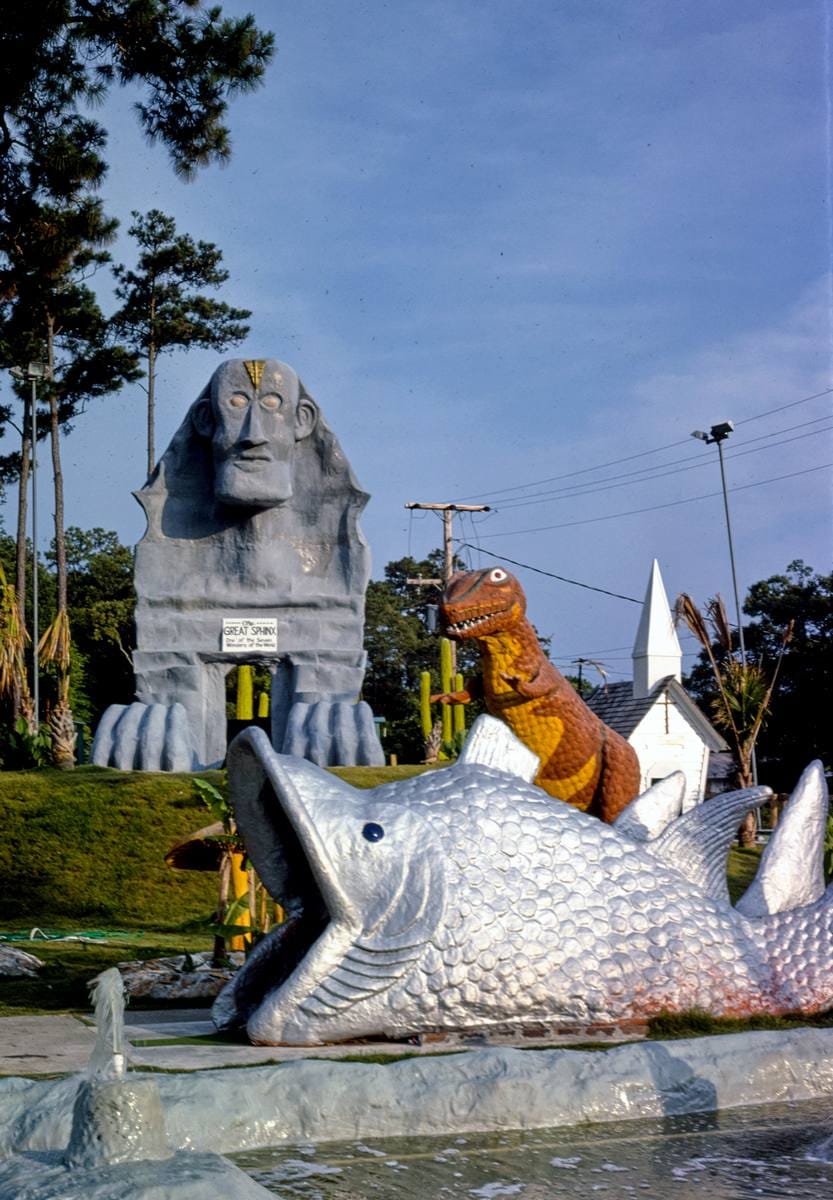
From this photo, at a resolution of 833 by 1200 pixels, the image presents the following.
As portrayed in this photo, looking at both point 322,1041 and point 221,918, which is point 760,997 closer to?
point 322,1041

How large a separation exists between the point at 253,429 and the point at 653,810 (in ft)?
33.5

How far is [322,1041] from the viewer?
5383 millimetres

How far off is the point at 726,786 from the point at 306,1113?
1188 inches

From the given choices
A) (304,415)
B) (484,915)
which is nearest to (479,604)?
(484,915)

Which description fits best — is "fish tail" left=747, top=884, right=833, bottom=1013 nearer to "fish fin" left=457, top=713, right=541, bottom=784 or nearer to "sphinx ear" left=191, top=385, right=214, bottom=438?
"fish fin" left=457, top=713, right=541, bottom=784

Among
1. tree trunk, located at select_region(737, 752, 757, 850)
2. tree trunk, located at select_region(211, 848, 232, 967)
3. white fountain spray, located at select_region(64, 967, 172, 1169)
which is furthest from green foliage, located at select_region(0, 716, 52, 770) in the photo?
white fountain spray, located at select_region(64, 967, 172, 1169)

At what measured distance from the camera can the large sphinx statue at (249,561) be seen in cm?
1631

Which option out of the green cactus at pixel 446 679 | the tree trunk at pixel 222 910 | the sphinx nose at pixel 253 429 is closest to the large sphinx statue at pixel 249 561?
the sphinx nose at pixel 253 429

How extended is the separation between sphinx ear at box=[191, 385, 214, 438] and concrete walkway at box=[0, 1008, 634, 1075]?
10996mm

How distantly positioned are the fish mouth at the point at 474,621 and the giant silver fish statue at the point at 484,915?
282 cm

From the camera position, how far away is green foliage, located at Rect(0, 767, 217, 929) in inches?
483

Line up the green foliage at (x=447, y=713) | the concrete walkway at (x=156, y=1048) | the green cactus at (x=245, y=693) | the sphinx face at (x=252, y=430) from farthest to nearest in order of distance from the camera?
the green foliage at (x=447, y=713)
the green cactus at (x=245, y=693)
the sphinx face at (x=252, y=430)
the concrete walkway at (x=156, y=1048)

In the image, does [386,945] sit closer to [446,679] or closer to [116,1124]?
[116,1124]

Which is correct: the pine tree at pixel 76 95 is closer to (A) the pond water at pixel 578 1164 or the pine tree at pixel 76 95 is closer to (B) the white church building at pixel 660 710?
(A) the pond water at pixel 578 1164
